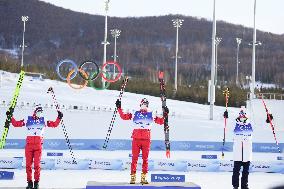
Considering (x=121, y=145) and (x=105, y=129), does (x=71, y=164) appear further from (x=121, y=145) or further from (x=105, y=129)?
(x=105, y=129)

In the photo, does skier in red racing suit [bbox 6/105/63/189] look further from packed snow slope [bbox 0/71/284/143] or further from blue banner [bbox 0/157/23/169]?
packed snow slope [bbox 0/71/284/143]

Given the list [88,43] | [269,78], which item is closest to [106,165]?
[269,78]

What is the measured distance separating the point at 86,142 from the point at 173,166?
5.19 meters

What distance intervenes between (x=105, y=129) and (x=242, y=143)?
17115 mm

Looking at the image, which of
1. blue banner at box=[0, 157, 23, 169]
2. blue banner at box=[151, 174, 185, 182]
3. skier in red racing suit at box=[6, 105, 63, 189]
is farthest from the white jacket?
blue banner at box=[0, 157, 23, 169]

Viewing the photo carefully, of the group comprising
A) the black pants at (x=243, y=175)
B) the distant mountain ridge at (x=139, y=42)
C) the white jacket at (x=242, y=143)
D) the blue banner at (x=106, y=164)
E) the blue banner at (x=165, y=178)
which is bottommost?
the blue banner at (x=106, y=164)

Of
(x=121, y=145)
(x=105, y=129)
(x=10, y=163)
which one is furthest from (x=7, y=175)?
(x=105, y=129)

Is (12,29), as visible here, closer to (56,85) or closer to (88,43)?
(88,43)

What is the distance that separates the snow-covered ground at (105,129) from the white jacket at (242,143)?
86cm

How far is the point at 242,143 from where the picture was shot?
434 inches

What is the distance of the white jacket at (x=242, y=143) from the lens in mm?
10938

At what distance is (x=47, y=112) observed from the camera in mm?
30344

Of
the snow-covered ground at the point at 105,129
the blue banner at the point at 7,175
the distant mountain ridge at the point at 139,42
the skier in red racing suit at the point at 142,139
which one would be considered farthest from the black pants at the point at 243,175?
the distant mountain ridge at the point at 139,42

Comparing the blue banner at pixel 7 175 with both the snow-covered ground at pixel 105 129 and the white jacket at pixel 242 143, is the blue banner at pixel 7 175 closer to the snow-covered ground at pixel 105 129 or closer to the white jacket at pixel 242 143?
the snow-covered ground at pixel 105 129
